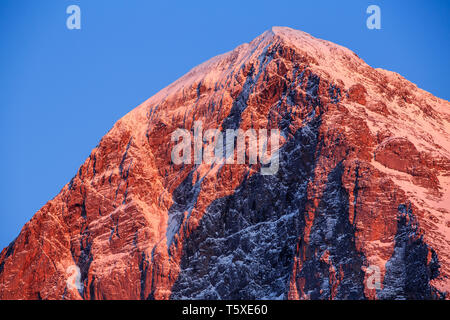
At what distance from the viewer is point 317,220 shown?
199 meters
